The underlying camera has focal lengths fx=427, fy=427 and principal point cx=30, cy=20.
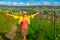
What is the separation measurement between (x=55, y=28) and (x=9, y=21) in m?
1.00

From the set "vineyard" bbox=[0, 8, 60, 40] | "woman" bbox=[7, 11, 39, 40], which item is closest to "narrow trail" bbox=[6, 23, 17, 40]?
"vineyard" bbox=[0, 8, 60, 40]

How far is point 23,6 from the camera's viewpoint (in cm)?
914

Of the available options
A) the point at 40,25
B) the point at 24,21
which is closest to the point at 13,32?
the point at 24,21

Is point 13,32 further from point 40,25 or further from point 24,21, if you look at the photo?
point 40,25

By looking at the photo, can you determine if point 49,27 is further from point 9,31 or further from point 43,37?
point 9,31

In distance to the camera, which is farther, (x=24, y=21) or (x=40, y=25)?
(x=40, y=25)

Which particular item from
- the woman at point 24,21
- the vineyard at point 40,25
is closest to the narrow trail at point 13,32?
the vineyard at point 40,25

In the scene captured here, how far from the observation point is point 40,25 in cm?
913

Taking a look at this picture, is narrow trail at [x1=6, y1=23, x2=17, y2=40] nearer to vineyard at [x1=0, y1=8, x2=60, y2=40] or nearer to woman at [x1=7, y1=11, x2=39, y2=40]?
vineyard at [x1=0, y1=8, x2=60, y2=40]

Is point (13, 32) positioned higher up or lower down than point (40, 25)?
lower down

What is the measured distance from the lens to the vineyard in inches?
358

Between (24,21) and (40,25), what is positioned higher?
(24,21)

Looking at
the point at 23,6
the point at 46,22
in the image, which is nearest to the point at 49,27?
the point at 46,22

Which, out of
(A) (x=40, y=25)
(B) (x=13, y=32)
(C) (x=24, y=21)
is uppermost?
(C) (x=24, y=21)
